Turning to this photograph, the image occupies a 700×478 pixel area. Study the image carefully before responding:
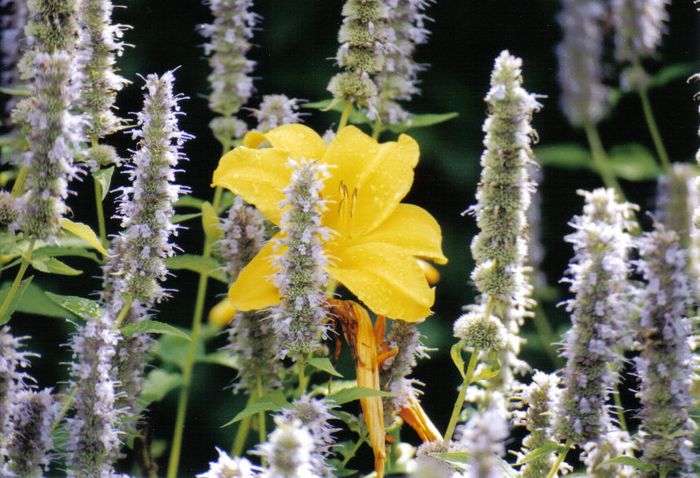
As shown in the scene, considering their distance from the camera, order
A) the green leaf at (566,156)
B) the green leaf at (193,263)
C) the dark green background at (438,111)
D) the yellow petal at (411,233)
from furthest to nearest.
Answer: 1. the green leaf at (566,156)
2. the dark green background at (438,111)
3. the green leaf at (193,263)
4. the yellow petal at (411,233)

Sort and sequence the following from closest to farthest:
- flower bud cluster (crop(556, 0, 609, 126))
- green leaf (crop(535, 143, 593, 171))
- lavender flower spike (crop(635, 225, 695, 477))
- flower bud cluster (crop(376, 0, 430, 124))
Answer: lavender flower spike (crop(635, 225, 695, 477))
flower bud cluster (crop(376, 0, 430, 124))
flower bud cluster (crop(556, 0, 609, 126))
green leaf (crop(535, 143, 593, 171))

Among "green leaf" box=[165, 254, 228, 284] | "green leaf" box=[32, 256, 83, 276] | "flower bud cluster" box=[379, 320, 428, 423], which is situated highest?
"green leaf" box=[165, 254, 228, 284]

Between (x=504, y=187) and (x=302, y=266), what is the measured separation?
0.84 feet

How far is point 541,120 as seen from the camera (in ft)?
8.56

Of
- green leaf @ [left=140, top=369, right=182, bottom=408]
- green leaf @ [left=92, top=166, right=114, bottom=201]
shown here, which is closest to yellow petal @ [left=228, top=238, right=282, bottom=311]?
green leaf @ [left=92, top=166, right=114, bottom=201]

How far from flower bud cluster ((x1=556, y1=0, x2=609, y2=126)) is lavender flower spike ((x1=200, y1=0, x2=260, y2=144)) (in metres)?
0.65

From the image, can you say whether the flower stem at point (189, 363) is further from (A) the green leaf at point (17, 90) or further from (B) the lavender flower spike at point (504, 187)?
(B) the lavender flower spike at point (504, 187)

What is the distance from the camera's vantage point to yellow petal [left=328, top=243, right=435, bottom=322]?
4.13ft

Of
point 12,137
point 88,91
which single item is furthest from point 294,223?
point 12,137

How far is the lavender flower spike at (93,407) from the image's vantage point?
112 centimetres

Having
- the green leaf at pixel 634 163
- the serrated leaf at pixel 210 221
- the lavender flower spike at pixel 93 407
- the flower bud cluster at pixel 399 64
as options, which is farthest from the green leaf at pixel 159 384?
the green leaf at pixel 634 163

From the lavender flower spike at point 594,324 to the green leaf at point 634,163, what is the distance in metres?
1.11

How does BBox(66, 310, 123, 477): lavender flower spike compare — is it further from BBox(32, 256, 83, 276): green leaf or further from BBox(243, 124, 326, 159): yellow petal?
BBox(243, 124, 326, 159): yellow petal

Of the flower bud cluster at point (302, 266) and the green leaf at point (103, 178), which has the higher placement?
the green leaf at point (103, 178)
